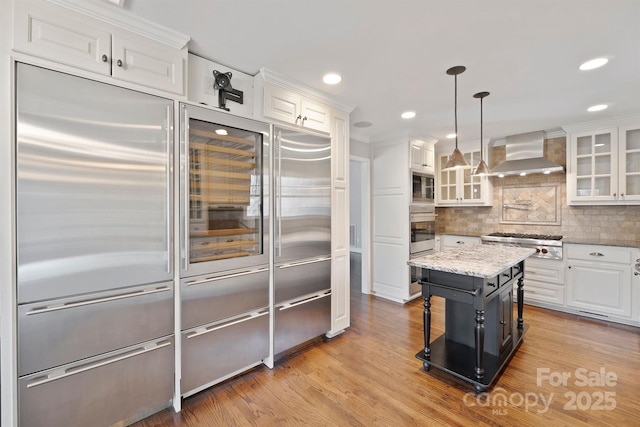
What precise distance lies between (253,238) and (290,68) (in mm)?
1418

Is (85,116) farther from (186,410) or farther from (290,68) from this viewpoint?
(186,410)

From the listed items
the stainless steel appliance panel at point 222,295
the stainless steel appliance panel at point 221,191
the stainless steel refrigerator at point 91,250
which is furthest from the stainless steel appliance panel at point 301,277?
the stainless steel refrigerator at point 91,250

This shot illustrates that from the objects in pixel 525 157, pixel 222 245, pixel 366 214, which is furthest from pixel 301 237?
pixel 525 157

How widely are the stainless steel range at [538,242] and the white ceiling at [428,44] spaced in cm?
171

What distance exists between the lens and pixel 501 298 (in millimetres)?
2484

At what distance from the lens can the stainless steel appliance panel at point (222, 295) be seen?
199 centimetres

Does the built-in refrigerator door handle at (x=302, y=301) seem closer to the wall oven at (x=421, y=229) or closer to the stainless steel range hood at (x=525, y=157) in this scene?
the wall oven at (x=421, y=229)

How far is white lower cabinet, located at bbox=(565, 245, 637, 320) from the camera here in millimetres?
3289

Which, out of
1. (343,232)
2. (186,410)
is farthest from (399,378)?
(186,410)

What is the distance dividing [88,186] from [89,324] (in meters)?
0.78

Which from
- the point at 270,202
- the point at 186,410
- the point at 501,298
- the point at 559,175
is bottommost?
the point at 186,410

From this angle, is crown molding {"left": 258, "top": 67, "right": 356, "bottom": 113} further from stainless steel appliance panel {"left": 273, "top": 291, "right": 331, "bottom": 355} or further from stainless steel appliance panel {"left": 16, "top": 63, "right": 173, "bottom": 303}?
stainless steel appliance panel {"left": 273, "top": 291, "right": 331, "bottom": 355}

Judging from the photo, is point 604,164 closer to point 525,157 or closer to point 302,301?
point 525,157

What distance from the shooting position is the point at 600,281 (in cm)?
344
